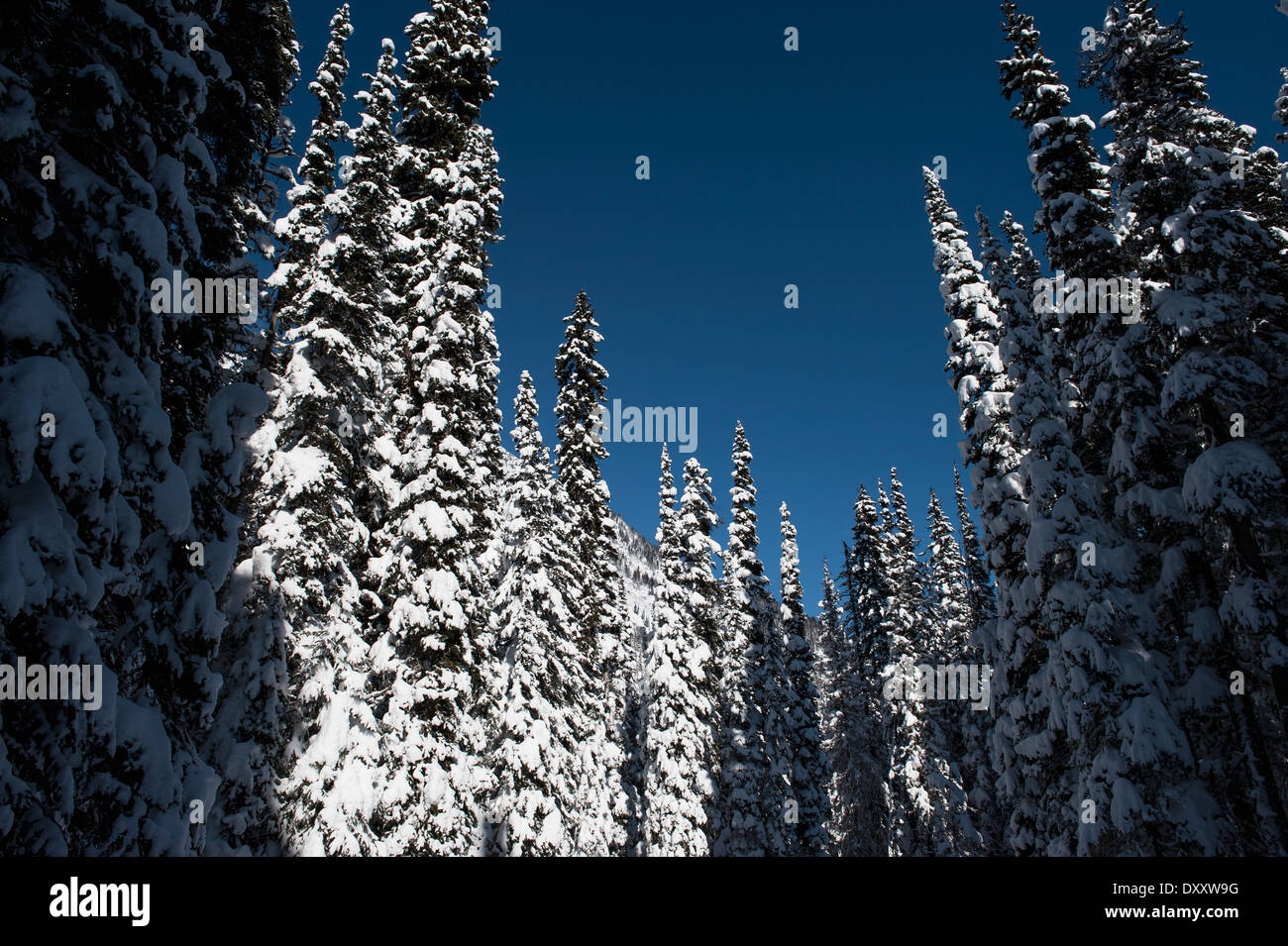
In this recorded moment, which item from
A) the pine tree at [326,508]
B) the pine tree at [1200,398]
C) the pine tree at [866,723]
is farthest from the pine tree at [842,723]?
the pine tree at [326,508]

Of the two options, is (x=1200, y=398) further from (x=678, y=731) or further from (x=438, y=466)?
(x=678, y=731)

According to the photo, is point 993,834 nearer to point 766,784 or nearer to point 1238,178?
point 766,784

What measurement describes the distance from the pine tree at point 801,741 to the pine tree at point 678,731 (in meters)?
5.64

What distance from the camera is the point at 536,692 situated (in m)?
22.8

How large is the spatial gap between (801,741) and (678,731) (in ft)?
34.4

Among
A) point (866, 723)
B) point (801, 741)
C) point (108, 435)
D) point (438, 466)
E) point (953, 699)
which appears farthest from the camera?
point (866, 723)

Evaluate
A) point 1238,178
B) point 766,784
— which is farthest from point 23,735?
point 766,784

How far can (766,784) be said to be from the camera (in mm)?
31609

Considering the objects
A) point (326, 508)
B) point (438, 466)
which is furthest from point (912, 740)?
point (326, 508)

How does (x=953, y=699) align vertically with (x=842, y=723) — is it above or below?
above

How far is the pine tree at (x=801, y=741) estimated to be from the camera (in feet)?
110

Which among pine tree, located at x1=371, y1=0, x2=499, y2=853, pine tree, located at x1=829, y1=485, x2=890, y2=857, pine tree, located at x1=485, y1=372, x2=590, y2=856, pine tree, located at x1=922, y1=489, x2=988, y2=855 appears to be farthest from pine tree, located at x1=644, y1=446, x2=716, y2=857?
pine tree, located at x1=829, y1=485, x2=890, y2=857
